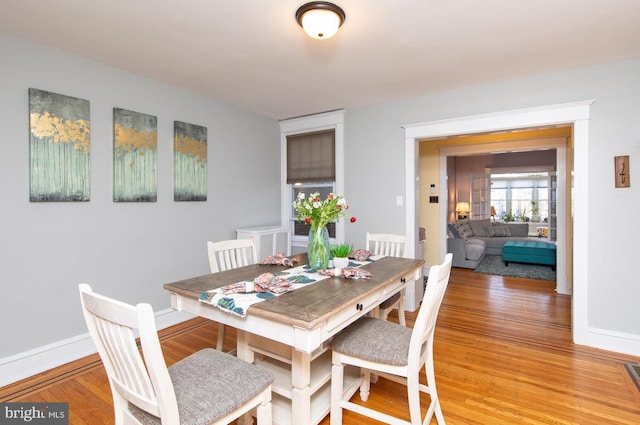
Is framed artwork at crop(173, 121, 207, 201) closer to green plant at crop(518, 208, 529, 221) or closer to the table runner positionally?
the table runner

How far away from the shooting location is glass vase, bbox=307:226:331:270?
86.3 inches

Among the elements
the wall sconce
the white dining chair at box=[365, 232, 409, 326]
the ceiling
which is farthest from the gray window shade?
the wall sconce

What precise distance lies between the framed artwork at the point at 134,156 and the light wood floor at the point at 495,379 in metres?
1.35

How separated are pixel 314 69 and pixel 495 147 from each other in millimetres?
3607

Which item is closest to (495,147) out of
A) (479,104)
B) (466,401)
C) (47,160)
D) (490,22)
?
(479,104)

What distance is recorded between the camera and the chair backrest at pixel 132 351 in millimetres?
1031

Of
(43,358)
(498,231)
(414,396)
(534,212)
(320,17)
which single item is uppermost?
(320,17)

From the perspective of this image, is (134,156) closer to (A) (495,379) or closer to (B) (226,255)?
(B) (226,255)

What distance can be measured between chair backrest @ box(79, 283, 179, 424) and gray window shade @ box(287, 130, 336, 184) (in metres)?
3.32

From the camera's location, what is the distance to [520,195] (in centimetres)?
1052

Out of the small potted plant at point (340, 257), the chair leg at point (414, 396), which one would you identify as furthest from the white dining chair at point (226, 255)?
the chair leg at point (414, 396)

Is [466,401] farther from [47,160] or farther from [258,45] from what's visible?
[47,160]

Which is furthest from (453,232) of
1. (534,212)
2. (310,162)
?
(534,212)

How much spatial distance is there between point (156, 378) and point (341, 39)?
7.44 feet
